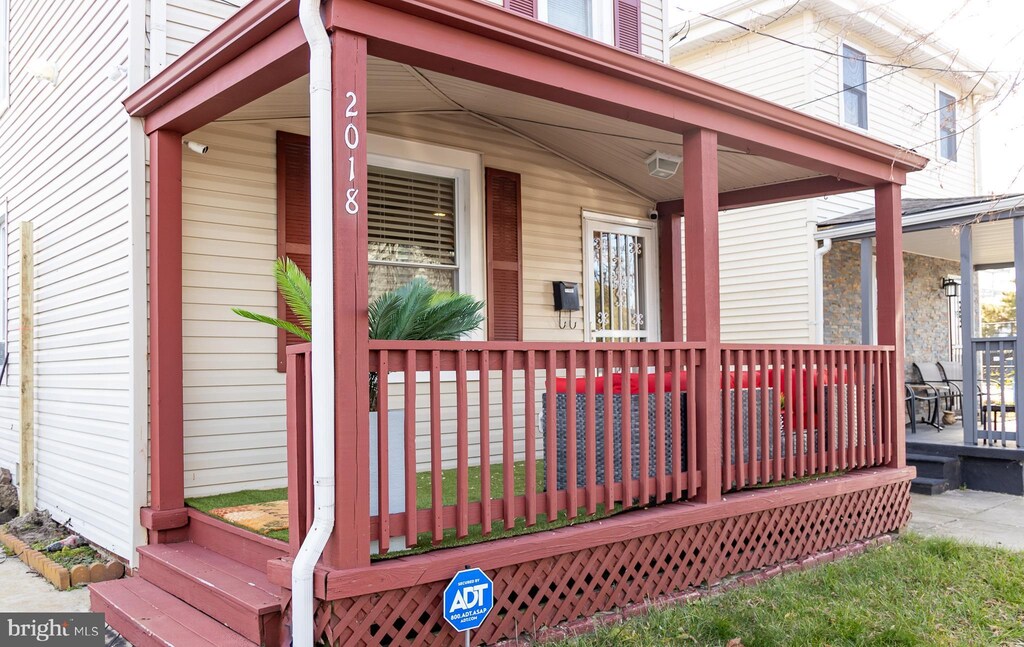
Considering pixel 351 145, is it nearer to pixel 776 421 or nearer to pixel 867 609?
pixel 776 421

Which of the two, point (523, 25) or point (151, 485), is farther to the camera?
point (151, 485)

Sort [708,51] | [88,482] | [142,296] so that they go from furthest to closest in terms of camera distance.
Result: [708,51], [88,482], [142,296]

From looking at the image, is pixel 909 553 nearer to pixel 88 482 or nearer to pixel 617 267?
pixel 617 267

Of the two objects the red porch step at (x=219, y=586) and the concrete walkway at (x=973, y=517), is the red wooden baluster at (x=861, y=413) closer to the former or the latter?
the concrete walkway at (x=973, y=517)

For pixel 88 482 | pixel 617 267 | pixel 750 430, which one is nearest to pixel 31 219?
pixel 88 482

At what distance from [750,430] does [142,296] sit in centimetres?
335

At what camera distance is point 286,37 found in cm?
306

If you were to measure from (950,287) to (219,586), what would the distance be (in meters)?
11.5

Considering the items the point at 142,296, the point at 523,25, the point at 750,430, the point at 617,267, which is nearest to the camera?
the point at 523,25

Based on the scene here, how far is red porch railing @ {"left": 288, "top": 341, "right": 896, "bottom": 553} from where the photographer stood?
2.95 metres

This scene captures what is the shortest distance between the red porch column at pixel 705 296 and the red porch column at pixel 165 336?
2.68 m

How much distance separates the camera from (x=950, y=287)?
38.1 ft

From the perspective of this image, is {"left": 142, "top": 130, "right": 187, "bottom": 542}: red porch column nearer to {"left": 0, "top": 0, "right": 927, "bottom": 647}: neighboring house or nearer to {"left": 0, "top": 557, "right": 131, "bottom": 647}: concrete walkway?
{"left": 0, "top": 0, "right": 927, "bottom": 647}: neighboring house

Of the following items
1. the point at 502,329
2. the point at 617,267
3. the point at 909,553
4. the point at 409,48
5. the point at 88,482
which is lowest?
the point at 909,553
